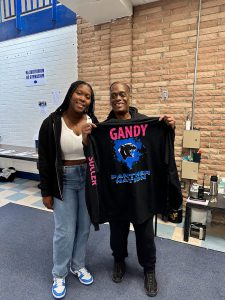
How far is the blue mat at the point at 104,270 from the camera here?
5.52ft

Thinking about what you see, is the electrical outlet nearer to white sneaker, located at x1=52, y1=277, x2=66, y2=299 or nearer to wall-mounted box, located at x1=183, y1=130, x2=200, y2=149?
wall-mounted box, located at x1=183, y1=130, x2=200, y2=149

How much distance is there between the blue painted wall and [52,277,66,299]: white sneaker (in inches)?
142

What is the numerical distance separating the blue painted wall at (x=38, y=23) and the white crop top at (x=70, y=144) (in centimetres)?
290

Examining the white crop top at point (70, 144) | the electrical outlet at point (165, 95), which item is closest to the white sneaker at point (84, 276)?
the white crop top at point (70, 144)

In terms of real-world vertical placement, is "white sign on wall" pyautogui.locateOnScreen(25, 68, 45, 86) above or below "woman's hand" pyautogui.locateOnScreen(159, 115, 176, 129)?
above

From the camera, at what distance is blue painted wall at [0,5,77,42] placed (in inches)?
145

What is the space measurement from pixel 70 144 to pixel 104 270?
119 cm

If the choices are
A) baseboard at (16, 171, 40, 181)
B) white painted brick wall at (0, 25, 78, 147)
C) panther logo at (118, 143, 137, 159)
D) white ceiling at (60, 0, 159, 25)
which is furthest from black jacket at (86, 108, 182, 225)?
baseboard at (16, 171, 40, 181)

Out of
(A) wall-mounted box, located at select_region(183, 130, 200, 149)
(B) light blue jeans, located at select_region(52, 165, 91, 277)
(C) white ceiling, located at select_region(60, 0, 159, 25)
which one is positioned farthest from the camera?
(A) wall-mounted box, located at select_region(183, 130, 200, 149)

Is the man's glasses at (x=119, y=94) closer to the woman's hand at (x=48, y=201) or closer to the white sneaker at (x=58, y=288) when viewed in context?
the woman's hand at (x=48, y=201)

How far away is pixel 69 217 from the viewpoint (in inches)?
61.0

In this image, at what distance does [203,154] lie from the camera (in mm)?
2783

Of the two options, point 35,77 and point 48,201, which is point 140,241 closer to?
point 48,201

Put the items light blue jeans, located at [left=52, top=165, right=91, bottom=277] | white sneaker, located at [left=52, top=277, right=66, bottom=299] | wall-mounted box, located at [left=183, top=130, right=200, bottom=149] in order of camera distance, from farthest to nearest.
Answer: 1. wall-mounted box, located at [left=183, top=130, right=200, bottom=149]
2. white sneaker, located at [left=52, top=277, right=66, bottom=299]
3. light blue jeans, located at [left=52, top=165, right=91, bottom=277]
